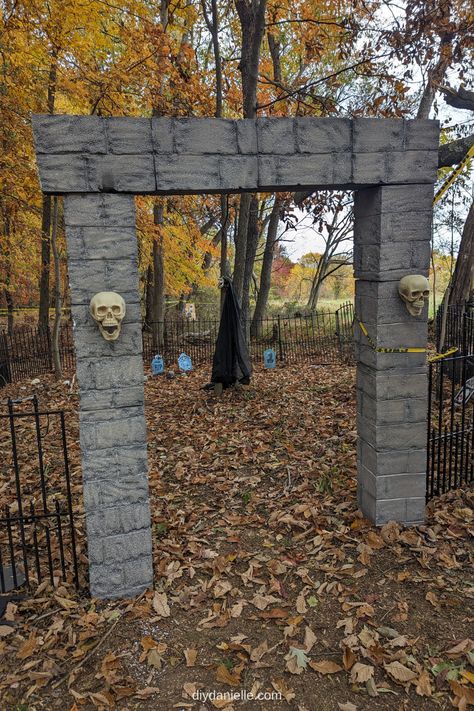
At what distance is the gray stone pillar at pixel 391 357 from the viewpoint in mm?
3900

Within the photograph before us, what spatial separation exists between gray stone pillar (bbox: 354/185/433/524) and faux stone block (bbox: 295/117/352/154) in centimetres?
53

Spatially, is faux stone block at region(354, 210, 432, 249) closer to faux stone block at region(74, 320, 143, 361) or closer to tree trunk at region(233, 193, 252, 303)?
faux stone block at region(74, 320, 143, 361)

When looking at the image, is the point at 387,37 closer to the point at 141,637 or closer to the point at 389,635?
the point at 389,635

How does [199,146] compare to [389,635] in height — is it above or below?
above

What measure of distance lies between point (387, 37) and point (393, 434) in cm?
745

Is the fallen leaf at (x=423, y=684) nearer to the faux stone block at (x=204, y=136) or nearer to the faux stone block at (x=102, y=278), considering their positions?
the faux stone block at (x=102, y=278)

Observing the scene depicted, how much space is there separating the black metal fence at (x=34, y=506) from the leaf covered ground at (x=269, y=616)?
0.24 m

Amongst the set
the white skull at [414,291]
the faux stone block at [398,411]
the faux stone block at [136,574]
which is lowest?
the faux stone block at [136,574]

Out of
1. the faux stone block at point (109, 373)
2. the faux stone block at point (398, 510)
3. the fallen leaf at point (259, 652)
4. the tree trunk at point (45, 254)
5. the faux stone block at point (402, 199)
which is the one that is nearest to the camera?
the fallen leaf at point (259, 652)

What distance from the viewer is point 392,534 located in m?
4.29

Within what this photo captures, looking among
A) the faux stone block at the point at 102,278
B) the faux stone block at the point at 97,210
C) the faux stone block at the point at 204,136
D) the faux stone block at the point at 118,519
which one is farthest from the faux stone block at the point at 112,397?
the faux stone block at the point at 204,136

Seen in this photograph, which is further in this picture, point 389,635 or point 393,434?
point 393,434

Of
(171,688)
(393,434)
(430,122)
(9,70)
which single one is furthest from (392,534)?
(9,70)

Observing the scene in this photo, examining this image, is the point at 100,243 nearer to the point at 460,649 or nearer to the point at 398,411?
the point at 398,411
